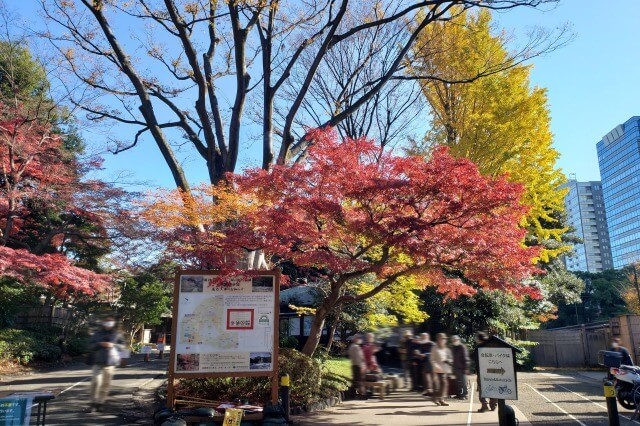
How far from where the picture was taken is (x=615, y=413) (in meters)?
6.03

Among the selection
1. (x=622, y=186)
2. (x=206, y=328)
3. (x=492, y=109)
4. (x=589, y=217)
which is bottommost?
(x=206, y=328)

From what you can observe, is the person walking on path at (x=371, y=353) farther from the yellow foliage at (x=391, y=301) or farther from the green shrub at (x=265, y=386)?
the yellow foliage at (x=391, y=301)

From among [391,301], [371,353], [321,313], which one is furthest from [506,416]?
[391,301]

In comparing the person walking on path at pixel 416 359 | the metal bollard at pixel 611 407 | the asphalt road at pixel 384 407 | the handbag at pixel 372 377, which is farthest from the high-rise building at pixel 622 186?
the metal bollard at pixel 611 407

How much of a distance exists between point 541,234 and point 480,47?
24.1 feet

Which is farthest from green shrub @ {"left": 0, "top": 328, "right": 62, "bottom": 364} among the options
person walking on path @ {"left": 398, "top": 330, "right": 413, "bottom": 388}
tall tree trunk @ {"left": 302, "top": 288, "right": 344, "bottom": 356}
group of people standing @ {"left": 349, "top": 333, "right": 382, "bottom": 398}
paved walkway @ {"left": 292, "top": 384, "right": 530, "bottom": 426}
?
person walking on path @ {"left": 398, "top": 330, "right": 413, "bottom": 388}

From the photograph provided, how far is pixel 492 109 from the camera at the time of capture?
1545 centimetres

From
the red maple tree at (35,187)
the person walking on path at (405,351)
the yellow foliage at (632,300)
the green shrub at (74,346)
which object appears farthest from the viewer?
the yellow foliage at (632,300)

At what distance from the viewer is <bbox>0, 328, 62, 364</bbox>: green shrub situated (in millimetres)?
14906

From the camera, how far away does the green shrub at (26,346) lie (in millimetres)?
14906

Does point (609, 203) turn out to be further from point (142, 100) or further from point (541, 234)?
point (142, 100)

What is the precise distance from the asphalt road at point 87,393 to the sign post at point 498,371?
5598mm

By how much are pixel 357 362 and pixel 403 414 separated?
1.57 m

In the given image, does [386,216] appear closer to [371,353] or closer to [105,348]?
[371,353]
